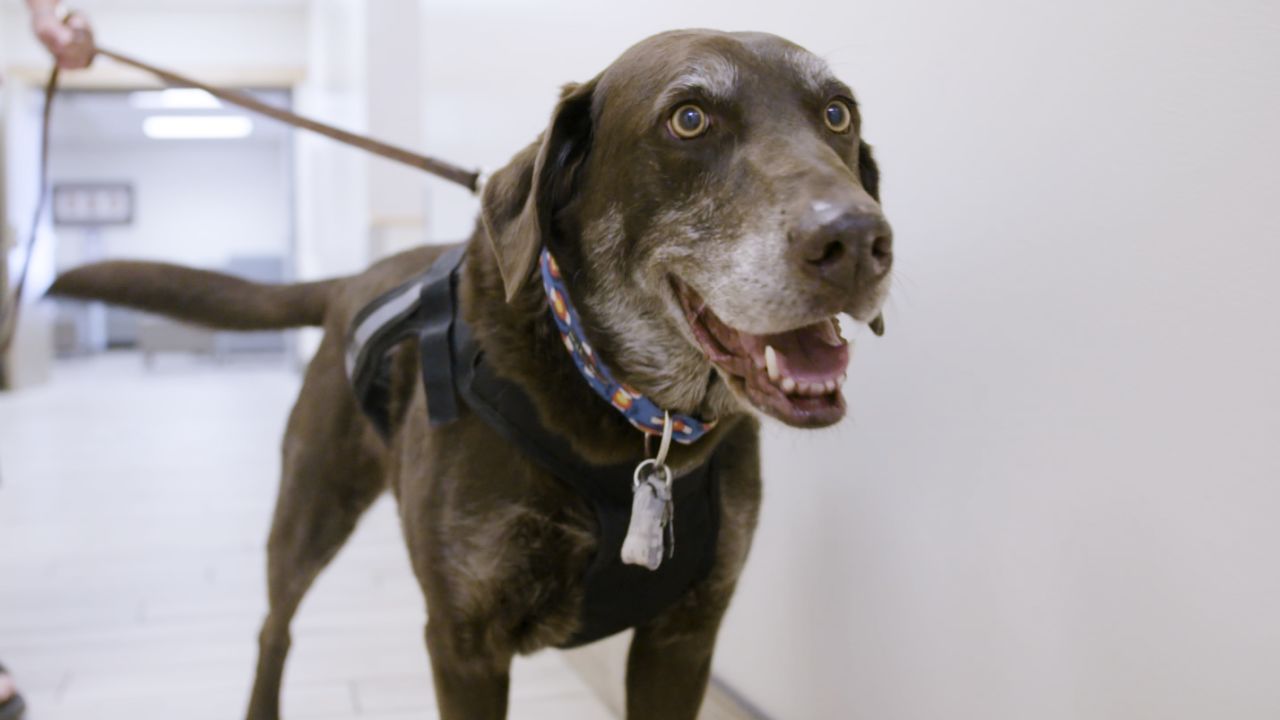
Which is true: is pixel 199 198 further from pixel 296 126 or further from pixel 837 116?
pixel 837 116

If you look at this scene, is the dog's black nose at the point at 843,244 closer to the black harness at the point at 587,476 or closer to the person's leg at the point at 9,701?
the black harness at the point at 587,476

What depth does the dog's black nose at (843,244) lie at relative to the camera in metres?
0.97

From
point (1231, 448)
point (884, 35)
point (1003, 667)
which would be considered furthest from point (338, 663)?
point (1231, 448)

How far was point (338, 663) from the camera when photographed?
8.29ft

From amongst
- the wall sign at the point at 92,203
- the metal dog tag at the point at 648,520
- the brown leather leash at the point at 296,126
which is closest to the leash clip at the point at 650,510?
the metal dog tag at the point at 648,520

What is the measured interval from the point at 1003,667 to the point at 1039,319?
1.41ft

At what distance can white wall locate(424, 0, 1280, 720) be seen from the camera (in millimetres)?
999

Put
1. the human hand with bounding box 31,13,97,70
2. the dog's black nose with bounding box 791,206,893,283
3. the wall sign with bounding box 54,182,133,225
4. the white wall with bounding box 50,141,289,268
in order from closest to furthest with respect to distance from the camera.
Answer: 1. the dog's black nose with bounding box 791,206,893,283
2. the human hand with bounding box 31,13,97,70
3. the wall sign with bounding box 54,182,133,225
4. the white wall with bounding box 50,141,289,268

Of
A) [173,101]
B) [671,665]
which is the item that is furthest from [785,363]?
[173,101]

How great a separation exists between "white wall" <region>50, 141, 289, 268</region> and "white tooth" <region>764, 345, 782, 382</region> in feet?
62.3

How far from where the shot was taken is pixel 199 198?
63.2ft

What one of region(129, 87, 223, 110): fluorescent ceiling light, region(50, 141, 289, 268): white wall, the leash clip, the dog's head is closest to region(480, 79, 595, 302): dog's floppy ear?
the dog's head

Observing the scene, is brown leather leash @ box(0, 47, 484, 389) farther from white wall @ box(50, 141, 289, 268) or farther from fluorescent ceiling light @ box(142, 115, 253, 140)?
white wall @ box(50, 141, 289, 268)

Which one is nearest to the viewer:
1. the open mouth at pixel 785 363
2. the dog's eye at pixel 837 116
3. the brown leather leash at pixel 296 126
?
the open mouth at pixel 785 363
